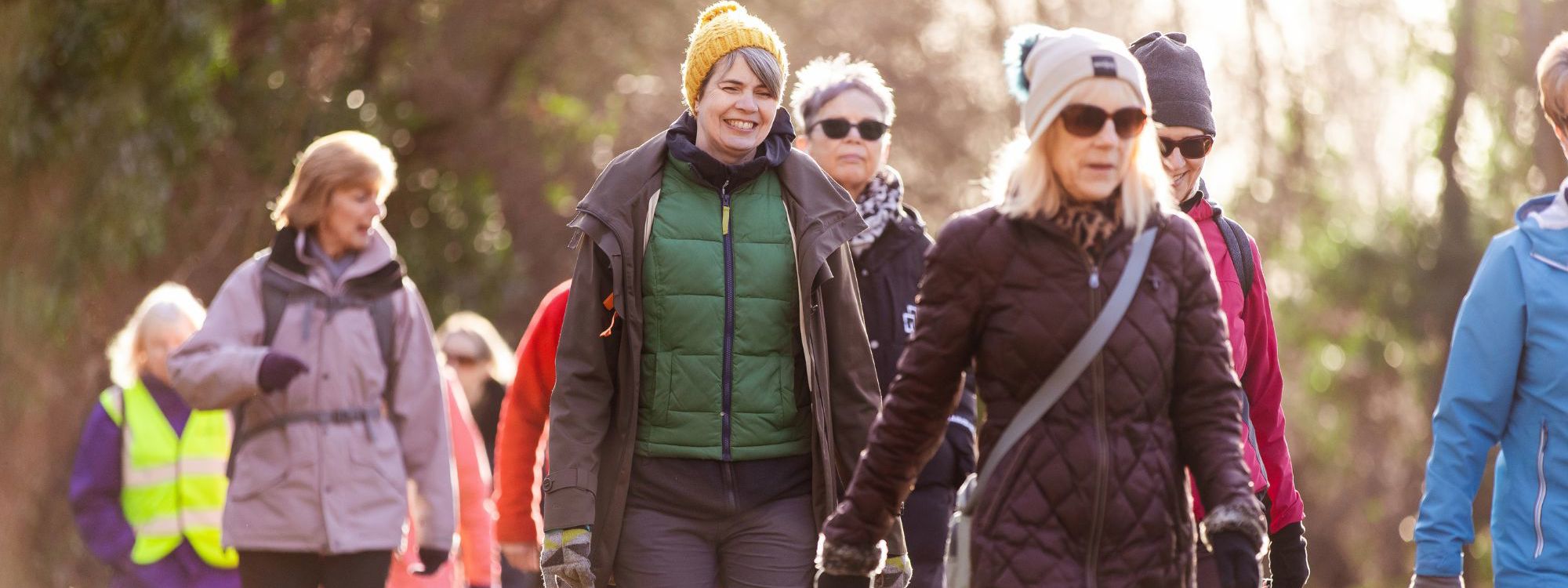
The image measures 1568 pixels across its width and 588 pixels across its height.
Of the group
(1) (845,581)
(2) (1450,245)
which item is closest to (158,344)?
(1) (845,581)

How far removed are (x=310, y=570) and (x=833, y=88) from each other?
2351 millimetres

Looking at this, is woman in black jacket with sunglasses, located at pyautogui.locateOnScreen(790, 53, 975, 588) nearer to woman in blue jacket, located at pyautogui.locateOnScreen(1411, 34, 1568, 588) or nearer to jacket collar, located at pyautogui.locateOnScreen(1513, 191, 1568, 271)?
woman in blue jacket, located at pyautogui.locateOnScreen(1411, 34, 1568, 588)

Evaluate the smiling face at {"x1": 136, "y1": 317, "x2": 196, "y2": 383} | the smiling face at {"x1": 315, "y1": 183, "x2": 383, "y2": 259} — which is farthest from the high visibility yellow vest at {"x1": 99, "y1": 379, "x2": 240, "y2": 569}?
the smiling face at {"x1": 315, "y1": 183, "x2": 383, "y2": 259}

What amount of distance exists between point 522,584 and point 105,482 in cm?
304

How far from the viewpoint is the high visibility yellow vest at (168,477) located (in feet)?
26.8

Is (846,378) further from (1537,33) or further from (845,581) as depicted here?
(1537,33)

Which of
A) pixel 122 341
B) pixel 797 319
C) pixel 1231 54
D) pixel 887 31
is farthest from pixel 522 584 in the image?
pixel 1231 54

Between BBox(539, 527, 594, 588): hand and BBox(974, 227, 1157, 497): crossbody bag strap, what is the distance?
1448 mm

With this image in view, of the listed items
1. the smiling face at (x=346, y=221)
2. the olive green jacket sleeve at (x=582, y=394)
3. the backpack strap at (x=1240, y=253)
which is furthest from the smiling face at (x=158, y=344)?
the backpack strap at (x=1240, y=253)

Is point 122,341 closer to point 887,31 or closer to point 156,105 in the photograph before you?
point 156,105

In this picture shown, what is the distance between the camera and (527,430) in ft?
22.7

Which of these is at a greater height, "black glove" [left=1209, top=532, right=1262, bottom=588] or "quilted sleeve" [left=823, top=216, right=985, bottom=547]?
"quilted sleeve" [left=823, top=216, right=985, bottom=547]

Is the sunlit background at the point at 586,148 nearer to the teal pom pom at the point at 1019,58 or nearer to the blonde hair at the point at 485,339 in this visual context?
the blonde hair at the point at 485,339

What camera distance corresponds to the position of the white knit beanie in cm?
450
